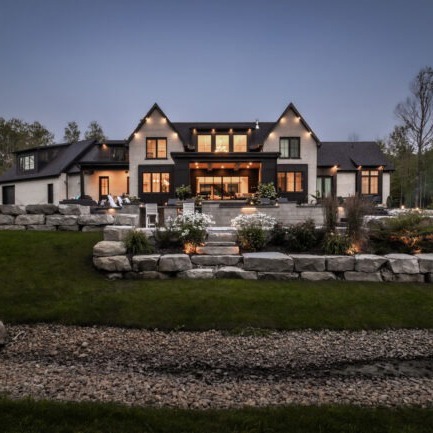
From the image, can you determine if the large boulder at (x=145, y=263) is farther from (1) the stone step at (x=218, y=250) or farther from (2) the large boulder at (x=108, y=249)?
(1) the stone step at (x=218, y=250)

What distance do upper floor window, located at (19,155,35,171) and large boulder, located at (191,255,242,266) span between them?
88.5 feet

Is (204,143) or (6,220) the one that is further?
(204,143)

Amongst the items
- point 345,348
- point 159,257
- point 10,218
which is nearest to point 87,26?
point 10,218

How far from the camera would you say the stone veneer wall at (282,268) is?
752cm

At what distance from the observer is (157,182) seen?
24.0 m

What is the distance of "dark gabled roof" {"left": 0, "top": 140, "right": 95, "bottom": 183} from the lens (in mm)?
26828

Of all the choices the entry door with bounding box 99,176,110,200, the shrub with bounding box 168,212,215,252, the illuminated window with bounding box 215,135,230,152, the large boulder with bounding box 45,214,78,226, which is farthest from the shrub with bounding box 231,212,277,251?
the entry door with bounding box 99,176,110,200

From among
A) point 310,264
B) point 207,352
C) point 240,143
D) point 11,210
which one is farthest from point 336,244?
point 240,143

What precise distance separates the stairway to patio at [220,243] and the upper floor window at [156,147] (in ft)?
52.2

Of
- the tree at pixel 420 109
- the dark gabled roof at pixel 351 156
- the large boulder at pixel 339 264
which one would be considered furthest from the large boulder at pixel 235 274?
the tree at pixel 420 109

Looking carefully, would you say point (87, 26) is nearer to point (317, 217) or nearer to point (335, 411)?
point (317, 217)

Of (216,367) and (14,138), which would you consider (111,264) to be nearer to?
(216,367)

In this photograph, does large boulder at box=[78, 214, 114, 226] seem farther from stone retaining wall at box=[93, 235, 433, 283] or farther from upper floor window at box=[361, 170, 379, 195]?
upper floor window at box=[361, 170, 379, 195]

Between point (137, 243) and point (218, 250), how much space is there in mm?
2130
